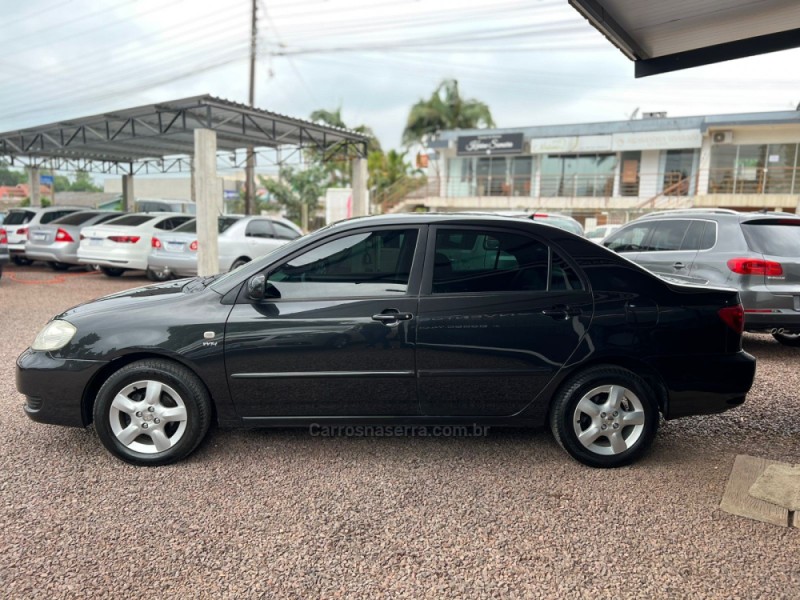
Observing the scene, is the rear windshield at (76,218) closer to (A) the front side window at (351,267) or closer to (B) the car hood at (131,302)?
(B) the car hood at (131,302)

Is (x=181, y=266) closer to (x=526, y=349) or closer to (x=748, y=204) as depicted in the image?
(x=526, y=349)

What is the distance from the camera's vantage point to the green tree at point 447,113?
36.4m

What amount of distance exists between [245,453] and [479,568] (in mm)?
1794

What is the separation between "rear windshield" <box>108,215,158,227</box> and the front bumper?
9.32m

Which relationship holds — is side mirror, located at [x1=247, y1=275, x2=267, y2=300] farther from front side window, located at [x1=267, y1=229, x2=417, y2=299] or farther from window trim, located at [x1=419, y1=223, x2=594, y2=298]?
window trim, located at [x1=419, y1=223, x2=594, y2=298]

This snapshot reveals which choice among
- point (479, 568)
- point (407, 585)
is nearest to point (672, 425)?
point (479, 568)

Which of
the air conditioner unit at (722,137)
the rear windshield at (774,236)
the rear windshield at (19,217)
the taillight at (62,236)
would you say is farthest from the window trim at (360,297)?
the air conditioner unit at (722,137)

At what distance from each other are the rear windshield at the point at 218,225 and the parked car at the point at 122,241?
1.38 feet

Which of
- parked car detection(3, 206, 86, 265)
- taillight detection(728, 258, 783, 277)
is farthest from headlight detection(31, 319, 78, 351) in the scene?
parked car detection(3, 206, 86, 265)

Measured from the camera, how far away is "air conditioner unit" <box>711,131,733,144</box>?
85.0 feet

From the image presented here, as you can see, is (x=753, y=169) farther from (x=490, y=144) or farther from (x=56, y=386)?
(x=56, y=386)

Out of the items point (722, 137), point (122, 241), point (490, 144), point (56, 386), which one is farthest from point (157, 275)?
point (722, 137)

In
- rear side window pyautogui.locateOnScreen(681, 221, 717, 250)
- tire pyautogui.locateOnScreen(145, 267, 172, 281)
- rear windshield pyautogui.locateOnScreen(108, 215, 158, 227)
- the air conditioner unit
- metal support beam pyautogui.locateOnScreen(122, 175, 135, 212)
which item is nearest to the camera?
rear side window pyautogui.locateOnScreen(681, 221, 717, 250)

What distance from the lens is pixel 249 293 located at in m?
3.61
